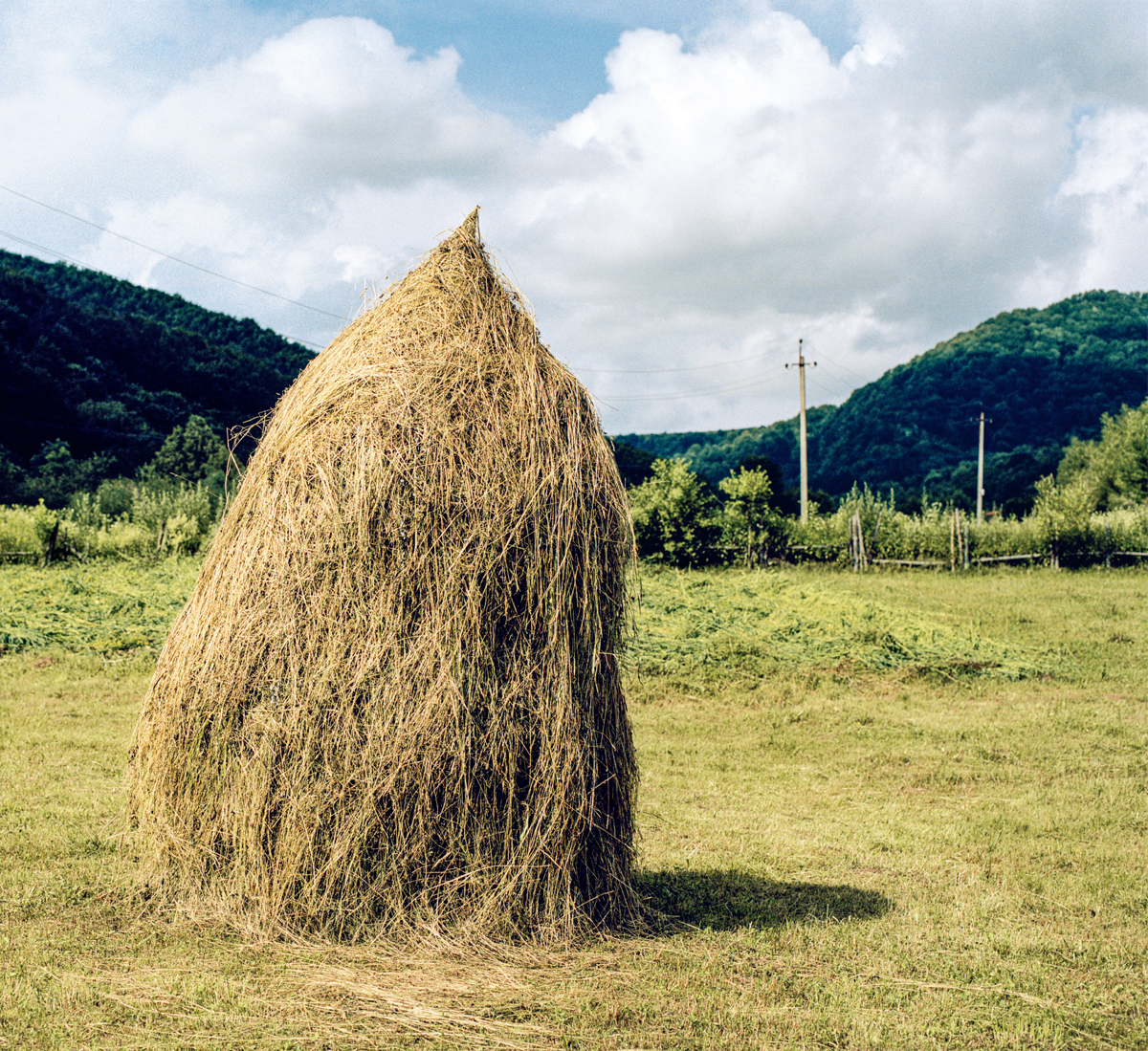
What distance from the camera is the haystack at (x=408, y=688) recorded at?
4.61 metres

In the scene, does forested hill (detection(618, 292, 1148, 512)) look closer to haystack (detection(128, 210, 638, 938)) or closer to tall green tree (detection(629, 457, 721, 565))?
tall green tree (detection(629, 457, 721, 565))

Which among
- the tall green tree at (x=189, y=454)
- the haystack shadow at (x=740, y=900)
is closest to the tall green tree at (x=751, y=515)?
the tall green tree at (x=189, y=454)

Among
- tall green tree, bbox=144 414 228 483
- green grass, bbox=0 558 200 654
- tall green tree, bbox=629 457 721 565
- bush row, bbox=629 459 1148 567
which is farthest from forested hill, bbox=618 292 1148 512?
green grass, bbox=0 558 200 654

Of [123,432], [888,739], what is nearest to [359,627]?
[888,739]

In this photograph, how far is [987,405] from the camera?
69.6 m

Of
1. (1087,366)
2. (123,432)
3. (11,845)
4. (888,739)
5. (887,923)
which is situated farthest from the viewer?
(1087,366)

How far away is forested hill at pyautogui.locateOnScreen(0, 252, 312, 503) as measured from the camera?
130ft

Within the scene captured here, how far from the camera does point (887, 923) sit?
555 cm

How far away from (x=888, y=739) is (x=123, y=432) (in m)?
39.3

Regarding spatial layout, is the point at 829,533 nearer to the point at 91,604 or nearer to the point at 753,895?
the point at 91,604

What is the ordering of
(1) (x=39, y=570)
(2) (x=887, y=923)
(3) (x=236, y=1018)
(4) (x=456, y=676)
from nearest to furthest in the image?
(3) (x=236, y=1018)
(4) (x=456, y=676)
(2) (x=887, y=923)
(1) (x=39, y=570)

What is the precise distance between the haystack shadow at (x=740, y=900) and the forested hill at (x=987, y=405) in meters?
58.2

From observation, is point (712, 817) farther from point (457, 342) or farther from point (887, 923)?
point (457, 342)

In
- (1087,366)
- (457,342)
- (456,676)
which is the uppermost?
(1087,366)
